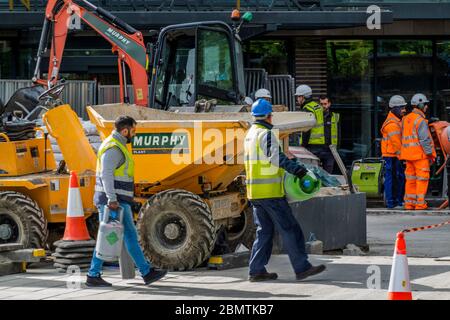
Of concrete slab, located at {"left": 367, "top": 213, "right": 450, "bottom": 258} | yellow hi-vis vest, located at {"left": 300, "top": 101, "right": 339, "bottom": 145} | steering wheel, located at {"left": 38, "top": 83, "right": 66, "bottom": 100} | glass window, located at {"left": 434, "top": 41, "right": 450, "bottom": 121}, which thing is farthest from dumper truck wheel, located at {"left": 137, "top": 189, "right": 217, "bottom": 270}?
glass window, located at {"left": 434, "top": 41, "right": 450, "bottom": 121}

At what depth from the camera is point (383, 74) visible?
1009 inches

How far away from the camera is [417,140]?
21453mm

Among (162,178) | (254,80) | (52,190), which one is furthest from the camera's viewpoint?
(254,80)

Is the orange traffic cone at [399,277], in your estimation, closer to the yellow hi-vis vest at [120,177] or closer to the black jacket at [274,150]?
the black jacket at [274,150]

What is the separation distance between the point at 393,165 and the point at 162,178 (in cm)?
955

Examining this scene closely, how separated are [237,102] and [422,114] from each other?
5.30 metres

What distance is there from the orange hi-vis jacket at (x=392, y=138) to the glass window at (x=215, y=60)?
509cm

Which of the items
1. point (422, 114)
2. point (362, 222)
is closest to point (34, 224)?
point (362, 222)

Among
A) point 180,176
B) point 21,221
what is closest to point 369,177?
point 180,176

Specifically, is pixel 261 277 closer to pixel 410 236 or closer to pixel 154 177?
pixel 154 177

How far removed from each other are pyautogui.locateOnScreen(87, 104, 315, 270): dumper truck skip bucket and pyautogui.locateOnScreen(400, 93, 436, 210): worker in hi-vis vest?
318 inches

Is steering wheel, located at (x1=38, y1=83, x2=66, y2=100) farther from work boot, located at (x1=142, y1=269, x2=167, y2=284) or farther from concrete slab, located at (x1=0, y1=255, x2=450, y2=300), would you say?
work boot, located at (x1=142, y1=269, x2=167, y2=284)

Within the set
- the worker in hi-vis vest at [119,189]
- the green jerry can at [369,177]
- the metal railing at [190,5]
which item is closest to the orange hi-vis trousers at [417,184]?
the green jerry can at [369,177]

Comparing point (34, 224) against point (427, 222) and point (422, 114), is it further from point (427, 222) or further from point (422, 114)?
point (422, 114)
